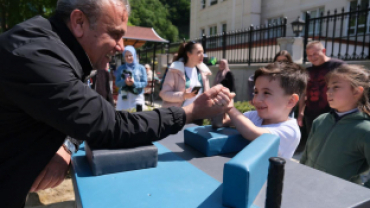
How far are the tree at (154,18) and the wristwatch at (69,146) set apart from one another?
26.7m

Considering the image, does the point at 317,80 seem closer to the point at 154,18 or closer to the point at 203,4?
the point at 203,4

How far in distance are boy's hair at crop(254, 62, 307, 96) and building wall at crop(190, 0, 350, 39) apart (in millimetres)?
12957

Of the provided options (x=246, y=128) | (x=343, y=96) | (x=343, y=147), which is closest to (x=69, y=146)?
(x=246, y=128)

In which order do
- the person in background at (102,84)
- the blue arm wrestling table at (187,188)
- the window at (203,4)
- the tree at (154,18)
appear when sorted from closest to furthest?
1. the blue arm wrestling table at (187,188)
2. the person in background at (102,84)
3. the window at (203,4)
4. the tree at (154,18)

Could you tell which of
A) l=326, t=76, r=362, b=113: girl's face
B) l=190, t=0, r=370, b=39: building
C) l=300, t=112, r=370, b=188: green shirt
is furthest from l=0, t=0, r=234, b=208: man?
l=190, t=0, r=370, b=39: building

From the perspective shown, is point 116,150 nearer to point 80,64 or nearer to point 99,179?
point 99,179

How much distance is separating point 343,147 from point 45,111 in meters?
1.96

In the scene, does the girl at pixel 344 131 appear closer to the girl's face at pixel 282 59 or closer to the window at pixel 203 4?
the girl's face at pixel 282 59

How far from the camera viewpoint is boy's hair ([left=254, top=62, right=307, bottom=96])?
5.56 feet

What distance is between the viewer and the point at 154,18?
33125mm

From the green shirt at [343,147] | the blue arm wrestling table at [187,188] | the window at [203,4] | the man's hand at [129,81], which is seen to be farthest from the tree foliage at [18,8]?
the window at [203,4]

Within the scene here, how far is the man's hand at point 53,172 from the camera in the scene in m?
1.18

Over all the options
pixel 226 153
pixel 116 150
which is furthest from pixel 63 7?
pixel 226 153

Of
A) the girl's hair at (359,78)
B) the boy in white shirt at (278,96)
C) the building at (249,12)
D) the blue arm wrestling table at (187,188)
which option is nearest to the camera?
the blue arm wrestling table at (187,188)
